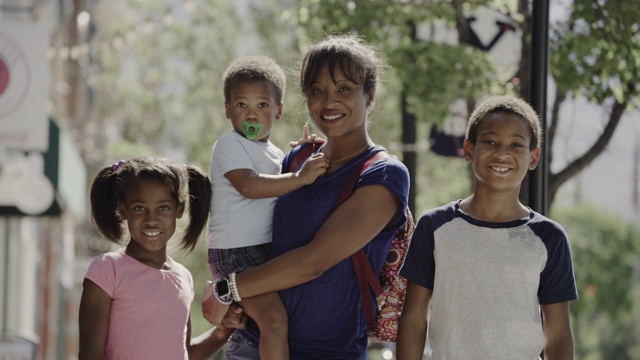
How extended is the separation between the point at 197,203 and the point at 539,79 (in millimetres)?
2028

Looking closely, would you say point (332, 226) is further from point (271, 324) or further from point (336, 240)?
point (271, 324)

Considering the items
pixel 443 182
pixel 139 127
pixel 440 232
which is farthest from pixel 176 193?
pixel 139 127

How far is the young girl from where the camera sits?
13.4ft

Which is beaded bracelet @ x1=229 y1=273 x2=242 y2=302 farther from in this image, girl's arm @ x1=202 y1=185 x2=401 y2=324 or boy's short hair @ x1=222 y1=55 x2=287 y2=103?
boy's short hair @ x1=222 y1=55 x2=287 y2=103

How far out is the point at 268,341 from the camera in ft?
12.8

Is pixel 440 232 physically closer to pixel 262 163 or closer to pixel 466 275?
pixel 466 275

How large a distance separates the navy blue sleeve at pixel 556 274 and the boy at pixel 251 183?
77 centimetres

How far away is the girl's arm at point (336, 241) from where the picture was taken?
382 centimetres

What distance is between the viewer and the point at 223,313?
401cm

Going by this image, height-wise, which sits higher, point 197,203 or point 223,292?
point 197,203

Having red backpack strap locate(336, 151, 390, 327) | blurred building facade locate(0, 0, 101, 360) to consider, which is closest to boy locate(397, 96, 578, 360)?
red backpack strap locate(336, 151, 390, 327)

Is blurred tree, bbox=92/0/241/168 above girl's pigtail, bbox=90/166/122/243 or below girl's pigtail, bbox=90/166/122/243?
above

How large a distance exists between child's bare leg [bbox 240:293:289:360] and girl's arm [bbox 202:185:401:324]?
0.05 meters

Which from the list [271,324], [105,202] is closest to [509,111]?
[271,324]
